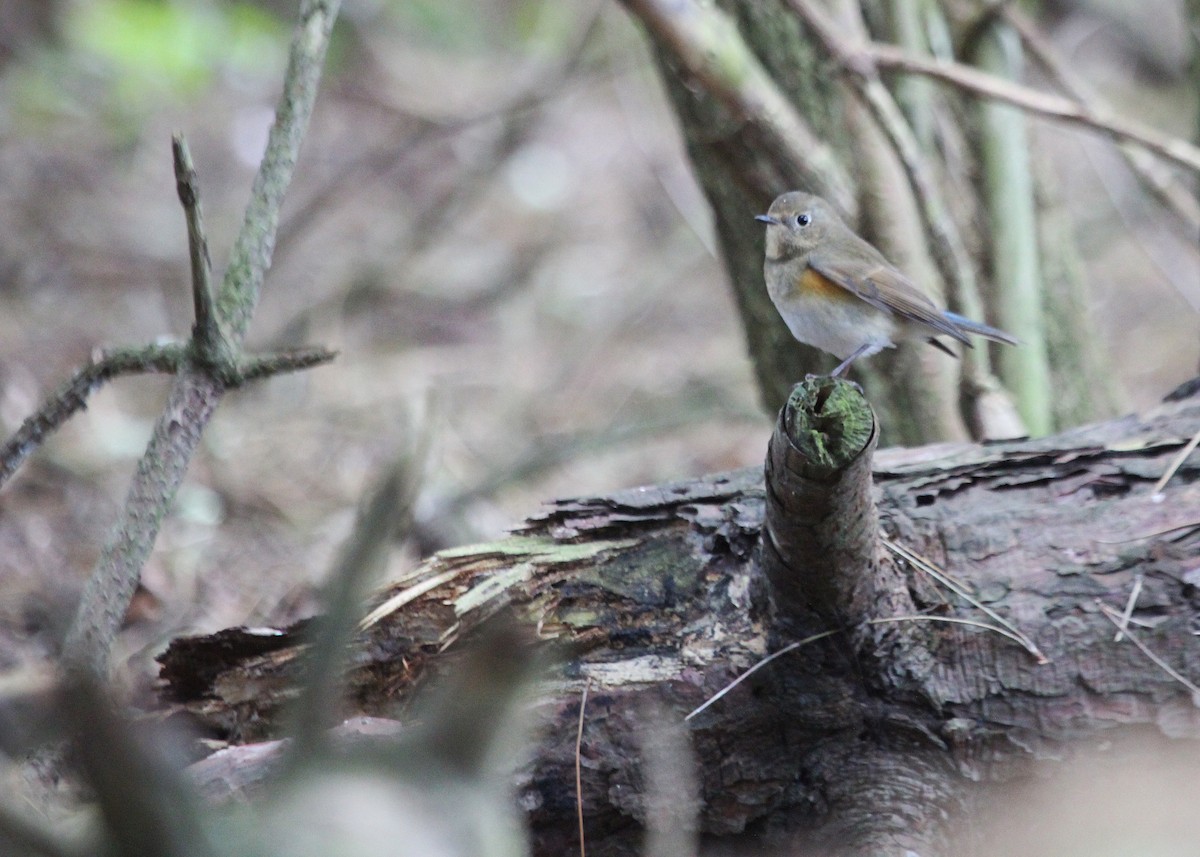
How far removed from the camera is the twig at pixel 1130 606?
7.55ft

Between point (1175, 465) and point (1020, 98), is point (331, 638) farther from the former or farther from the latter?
point (1020, 98)

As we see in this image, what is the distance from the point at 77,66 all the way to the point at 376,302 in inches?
119

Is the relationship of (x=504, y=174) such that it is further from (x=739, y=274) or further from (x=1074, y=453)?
(x=1074, y=453)

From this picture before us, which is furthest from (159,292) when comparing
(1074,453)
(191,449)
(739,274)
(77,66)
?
(1074,453)

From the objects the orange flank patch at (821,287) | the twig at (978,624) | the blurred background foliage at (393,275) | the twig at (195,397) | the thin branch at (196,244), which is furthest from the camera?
Answer: the blurred background foliage at (393,275)

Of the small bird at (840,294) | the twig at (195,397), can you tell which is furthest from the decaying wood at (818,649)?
the small bird at (840,294)

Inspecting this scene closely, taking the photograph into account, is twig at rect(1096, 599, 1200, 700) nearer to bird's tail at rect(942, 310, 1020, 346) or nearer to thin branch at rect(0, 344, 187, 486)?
bird's tail at rect(942, 310, 1020, 346)

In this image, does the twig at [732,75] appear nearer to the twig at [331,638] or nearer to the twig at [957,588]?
the twig at [957,588]

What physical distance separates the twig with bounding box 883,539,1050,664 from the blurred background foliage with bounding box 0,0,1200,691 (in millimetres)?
2294

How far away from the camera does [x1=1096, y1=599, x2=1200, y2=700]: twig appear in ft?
7.32

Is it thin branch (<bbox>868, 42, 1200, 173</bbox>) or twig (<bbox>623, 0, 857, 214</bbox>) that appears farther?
thin branch (<bbox>868, 42, 1200, 173</bbox>)

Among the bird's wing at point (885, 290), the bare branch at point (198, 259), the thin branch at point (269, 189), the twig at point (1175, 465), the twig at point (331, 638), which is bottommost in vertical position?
the twig at point (331, 638)

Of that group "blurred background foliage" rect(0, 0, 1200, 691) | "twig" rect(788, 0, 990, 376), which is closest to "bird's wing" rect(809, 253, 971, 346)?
"twig" rect(788, 0, 990, 376)

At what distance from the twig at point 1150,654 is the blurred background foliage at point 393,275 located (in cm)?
263
